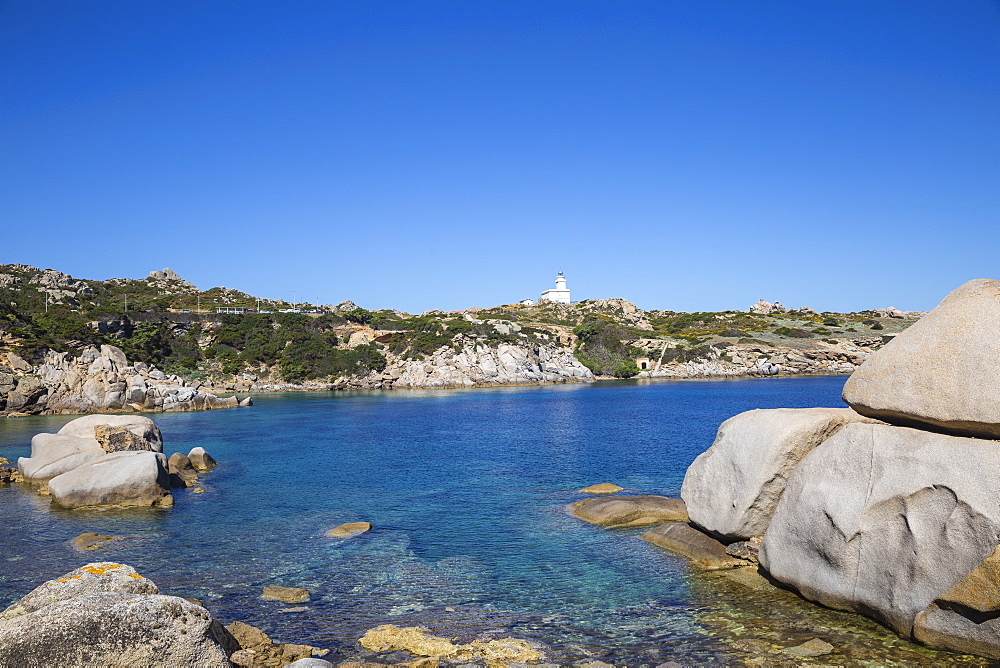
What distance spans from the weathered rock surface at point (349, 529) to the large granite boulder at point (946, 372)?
1378cm

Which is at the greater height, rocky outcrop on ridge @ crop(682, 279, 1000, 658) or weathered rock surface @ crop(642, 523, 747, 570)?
rocky outcrop on ridge @ crop(682, 279, 1000, 658)

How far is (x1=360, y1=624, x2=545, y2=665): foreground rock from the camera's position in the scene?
10.5 m

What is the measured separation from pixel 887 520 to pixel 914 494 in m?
0.65

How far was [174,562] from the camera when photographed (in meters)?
16.2

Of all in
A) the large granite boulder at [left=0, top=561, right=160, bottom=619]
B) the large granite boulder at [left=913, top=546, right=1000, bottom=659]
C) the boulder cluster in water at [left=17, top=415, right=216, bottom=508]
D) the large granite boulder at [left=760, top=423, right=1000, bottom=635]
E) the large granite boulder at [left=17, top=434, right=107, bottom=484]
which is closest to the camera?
the large granite boulder at [left=0, top=561, right=160, bottom=619]

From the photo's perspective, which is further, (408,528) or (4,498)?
(4,498)

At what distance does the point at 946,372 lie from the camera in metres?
10.8

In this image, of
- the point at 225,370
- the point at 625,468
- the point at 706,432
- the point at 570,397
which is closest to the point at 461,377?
Answer: the point at 570,397

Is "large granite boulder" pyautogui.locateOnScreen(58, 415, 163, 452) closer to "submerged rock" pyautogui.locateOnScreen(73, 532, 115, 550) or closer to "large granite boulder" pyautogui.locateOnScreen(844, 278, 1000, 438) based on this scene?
"submerged rock" pyautogui.locateOnScreen(73, 532, 115, 550)

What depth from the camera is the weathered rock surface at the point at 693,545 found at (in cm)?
1495

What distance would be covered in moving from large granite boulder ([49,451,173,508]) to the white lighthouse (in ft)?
557

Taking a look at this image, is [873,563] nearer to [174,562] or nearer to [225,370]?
[174,562]

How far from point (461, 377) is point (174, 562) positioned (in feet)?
302

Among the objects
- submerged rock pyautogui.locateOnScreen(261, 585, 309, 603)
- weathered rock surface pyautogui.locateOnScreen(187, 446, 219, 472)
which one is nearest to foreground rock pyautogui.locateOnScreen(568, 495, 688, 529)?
submerged rock pyautogui.locateOnScreen(261, 585, 309, 603)
